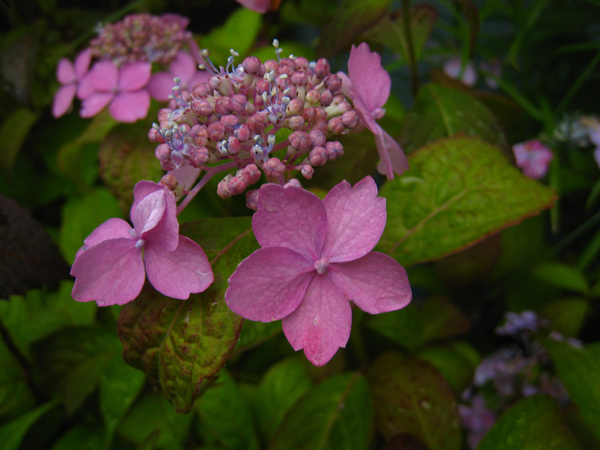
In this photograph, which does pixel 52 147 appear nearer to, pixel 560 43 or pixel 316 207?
pixel 316 207

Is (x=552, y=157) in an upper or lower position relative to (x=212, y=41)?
lower

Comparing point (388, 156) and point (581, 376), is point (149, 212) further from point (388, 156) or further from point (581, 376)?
point (581, 376)

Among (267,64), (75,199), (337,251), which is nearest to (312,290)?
(337,251)

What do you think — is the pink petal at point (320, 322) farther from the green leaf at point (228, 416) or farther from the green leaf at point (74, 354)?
the green leaf at point (74, 354)

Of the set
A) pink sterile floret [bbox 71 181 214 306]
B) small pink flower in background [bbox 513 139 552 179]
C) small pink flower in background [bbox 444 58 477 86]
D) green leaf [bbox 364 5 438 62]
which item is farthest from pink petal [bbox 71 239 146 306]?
small pink flower in background [bbox 444 58 477 86]

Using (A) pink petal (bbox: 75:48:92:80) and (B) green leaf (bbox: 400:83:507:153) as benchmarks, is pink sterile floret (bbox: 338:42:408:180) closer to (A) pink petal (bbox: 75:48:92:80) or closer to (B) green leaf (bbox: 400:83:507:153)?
(B) green leaf (bbox: 400:83:507:153)

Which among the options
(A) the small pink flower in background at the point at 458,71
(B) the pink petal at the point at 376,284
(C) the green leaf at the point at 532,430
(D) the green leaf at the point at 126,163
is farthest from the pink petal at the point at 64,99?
(A) the small pink flower in background at the point at 458,71

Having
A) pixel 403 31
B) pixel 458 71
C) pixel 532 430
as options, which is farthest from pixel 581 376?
pixel 458 71
